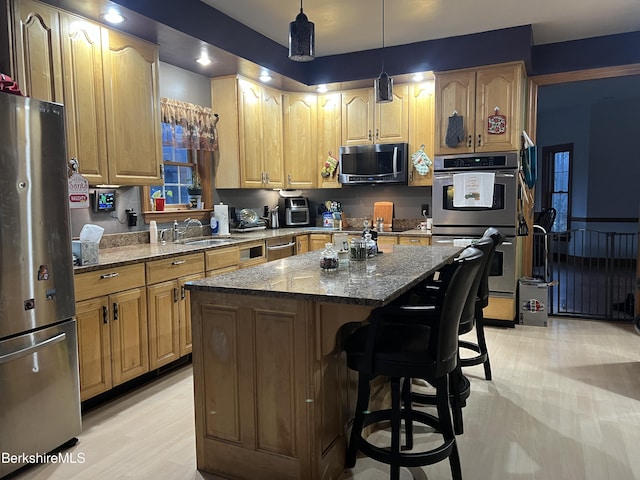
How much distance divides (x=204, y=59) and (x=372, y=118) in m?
1.86

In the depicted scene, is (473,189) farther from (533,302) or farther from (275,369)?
(275,369)

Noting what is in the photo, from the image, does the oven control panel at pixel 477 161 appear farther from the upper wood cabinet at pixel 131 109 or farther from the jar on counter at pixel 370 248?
the upper wood cabinet at pixel 131 109

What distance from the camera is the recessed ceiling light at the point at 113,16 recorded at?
303 centimetres

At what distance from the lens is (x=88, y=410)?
288 cm

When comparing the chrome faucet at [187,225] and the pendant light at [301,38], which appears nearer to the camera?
the pendant light at [301,38]

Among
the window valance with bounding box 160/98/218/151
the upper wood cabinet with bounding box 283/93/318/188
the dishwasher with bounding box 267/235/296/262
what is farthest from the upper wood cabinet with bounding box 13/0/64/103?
the upper wood cabinet with bounding box 283/93/318/188

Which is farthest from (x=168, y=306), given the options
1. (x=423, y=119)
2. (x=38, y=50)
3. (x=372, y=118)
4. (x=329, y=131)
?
(x=423, y=119)

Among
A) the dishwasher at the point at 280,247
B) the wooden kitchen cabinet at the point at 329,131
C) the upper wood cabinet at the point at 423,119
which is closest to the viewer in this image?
the dishwasher at the point at 280,247

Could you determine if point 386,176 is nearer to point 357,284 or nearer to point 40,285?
point 357,284

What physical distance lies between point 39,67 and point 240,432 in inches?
90.6

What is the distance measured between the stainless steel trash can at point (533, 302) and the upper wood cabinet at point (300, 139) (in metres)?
2.47

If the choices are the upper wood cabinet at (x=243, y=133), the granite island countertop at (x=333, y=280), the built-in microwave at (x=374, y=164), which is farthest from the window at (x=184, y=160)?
the granite island countertop at (x=333, y=280)

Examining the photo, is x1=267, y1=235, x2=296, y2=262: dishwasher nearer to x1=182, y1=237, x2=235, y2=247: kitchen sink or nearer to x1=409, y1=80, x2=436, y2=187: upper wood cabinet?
x1=182, y1=237, x2=235, y2=247: kitchen sink

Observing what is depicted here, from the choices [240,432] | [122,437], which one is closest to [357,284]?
[240,432]
